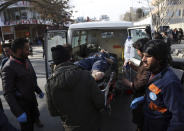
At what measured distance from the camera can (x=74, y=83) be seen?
1.47 meters

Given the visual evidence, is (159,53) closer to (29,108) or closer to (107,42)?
(29,108)

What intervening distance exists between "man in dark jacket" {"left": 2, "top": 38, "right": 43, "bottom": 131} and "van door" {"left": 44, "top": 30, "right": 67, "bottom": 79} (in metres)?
1.30

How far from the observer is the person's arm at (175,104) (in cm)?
128

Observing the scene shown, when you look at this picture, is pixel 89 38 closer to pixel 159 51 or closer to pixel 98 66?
pixel 98 66

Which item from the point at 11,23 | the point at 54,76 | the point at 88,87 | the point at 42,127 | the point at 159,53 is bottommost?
the point at 42,127

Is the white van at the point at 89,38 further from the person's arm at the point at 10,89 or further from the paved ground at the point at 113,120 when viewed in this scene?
the person's arm at the point at 10,89

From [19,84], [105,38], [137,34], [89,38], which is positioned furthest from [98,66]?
[89,38]

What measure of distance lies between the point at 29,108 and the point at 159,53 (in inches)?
85.8

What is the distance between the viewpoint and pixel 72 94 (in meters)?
1.52

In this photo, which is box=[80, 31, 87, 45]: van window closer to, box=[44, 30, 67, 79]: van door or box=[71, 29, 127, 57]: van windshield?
box=[71, 29, 127, 57]: van windshield

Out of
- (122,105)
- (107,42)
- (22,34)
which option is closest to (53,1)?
A: (107,42)

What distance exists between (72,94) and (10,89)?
1.15m

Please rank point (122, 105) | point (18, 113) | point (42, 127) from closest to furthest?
point (18, 113) < point (42, 127) < point (122, 105)

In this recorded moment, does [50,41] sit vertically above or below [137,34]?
below
